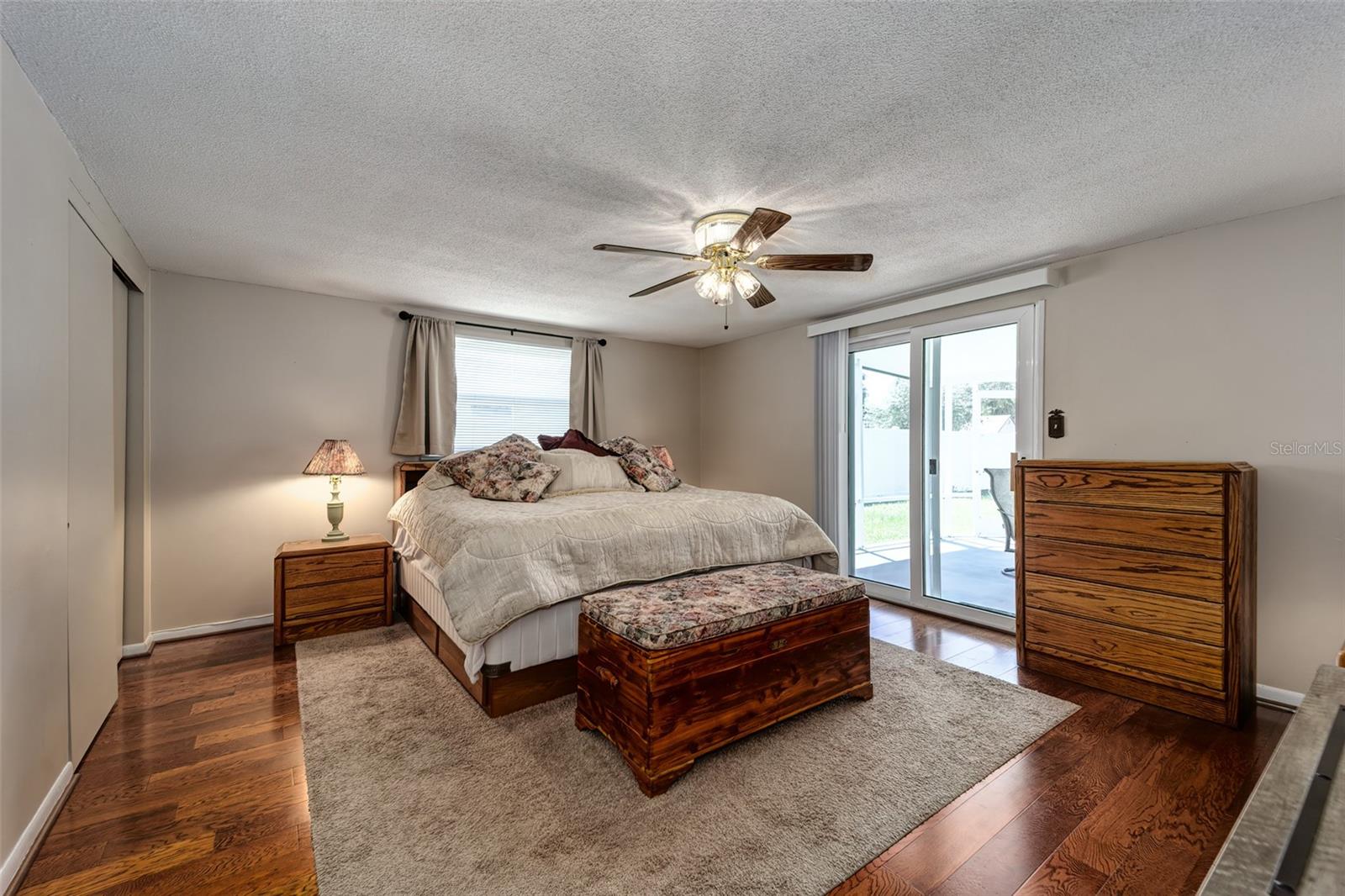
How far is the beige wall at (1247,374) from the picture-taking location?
2432mm

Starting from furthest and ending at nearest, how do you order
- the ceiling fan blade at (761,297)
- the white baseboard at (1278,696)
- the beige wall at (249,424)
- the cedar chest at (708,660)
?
the beige wall at (249,424)
the ceiling fan blade at (761,297)
the white baseboard at (1278,696)
the cedar chest at (708,660)

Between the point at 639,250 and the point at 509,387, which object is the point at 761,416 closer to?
the point at 509,387

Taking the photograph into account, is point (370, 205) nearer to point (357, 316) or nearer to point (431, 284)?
point (431, 284)

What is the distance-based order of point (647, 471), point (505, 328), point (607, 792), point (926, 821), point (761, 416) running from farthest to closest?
point (761, 416) < point (505, 328) < point (647, 471) < point (607, 792) < point (926, 821)

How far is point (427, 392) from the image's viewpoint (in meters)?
4.23

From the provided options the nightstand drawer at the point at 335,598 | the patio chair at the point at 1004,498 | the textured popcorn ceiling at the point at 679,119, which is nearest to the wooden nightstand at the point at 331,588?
the nightstand drawer at the point at 335,598

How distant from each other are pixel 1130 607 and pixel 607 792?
8.19ft

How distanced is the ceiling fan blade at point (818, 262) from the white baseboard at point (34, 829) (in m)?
3.08

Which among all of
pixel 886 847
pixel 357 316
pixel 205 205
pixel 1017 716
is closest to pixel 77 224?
pixel 205 205

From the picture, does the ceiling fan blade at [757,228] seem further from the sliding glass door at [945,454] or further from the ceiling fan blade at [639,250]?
the sliding glass door at [945,454]

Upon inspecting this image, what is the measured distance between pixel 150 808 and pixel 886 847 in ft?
7.60

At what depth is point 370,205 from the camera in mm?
2500

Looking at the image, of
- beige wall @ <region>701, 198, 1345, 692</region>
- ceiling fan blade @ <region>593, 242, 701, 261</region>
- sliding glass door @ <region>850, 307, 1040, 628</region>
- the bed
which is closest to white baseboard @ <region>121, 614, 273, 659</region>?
the bed

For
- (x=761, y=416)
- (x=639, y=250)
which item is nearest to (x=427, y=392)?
(x=639, y=250)
